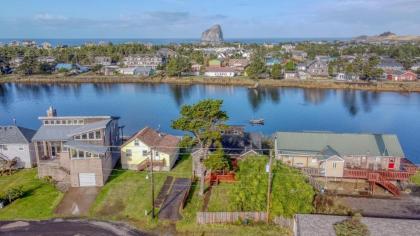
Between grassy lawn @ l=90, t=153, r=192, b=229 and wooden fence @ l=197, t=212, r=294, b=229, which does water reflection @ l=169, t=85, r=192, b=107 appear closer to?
grassy lawn @ l=90, t=153, r=192, b=229

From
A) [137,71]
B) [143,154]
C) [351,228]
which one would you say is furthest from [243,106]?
[351,228]

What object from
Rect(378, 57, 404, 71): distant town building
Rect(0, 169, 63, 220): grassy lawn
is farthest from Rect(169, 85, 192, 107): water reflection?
Rect(378, 57, 404, 71): distant town building

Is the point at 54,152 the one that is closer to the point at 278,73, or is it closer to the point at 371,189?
the point at 371,189

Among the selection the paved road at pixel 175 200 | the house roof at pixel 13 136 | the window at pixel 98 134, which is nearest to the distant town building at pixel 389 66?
the paved road at pixel 175 200

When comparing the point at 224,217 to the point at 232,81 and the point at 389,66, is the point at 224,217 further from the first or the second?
the point at 389,66

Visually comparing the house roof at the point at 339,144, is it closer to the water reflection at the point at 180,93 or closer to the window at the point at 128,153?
the window at the point at 128,153

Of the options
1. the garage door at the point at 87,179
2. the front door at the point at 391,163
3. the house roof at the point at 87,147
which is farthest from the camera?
the front door at the point at 391,163
